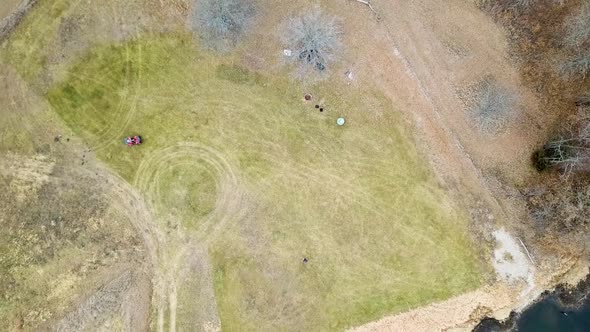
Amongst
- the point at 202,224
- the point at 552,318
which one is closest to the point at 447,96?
the point at 552,318

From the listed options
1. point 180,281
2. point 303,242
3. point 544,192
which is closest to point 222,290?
point 180,281

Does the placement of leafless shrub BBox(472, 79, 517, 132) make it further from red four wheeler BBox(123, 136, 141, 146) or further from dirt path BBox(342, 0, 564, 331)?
red four wheeler BBox(123, 136, 141, 146)

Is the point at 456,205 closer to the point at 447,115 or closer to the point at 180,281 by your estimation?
the point at 447,115

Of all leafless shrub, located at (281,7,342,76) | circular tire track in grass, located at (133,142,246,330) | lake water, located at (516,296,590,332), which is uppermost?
leafless shrub, located at (281,7,342,76)

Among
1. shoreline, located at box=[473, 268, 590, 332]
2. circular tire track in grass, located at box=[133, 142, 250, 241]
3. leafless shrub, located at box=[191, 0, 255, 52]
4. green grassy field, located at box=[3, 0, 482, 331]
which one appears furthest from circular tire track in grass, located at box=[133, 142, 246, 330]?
shoreline, located at box=[473, 268, 590, 332]

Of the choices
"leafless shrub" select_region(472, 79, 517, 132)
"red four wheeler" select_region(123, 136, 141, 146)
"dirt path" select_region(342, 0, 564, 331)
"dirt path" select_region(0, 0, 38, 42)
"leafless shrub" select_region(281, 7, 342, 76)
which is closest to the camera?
"leafless shrub" select_region(281, 7, 342, 76)

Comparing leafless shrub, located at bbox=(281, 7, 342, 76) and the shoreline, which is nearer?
leafless shrub, located at bbox=(281, 7, 342, 76)
